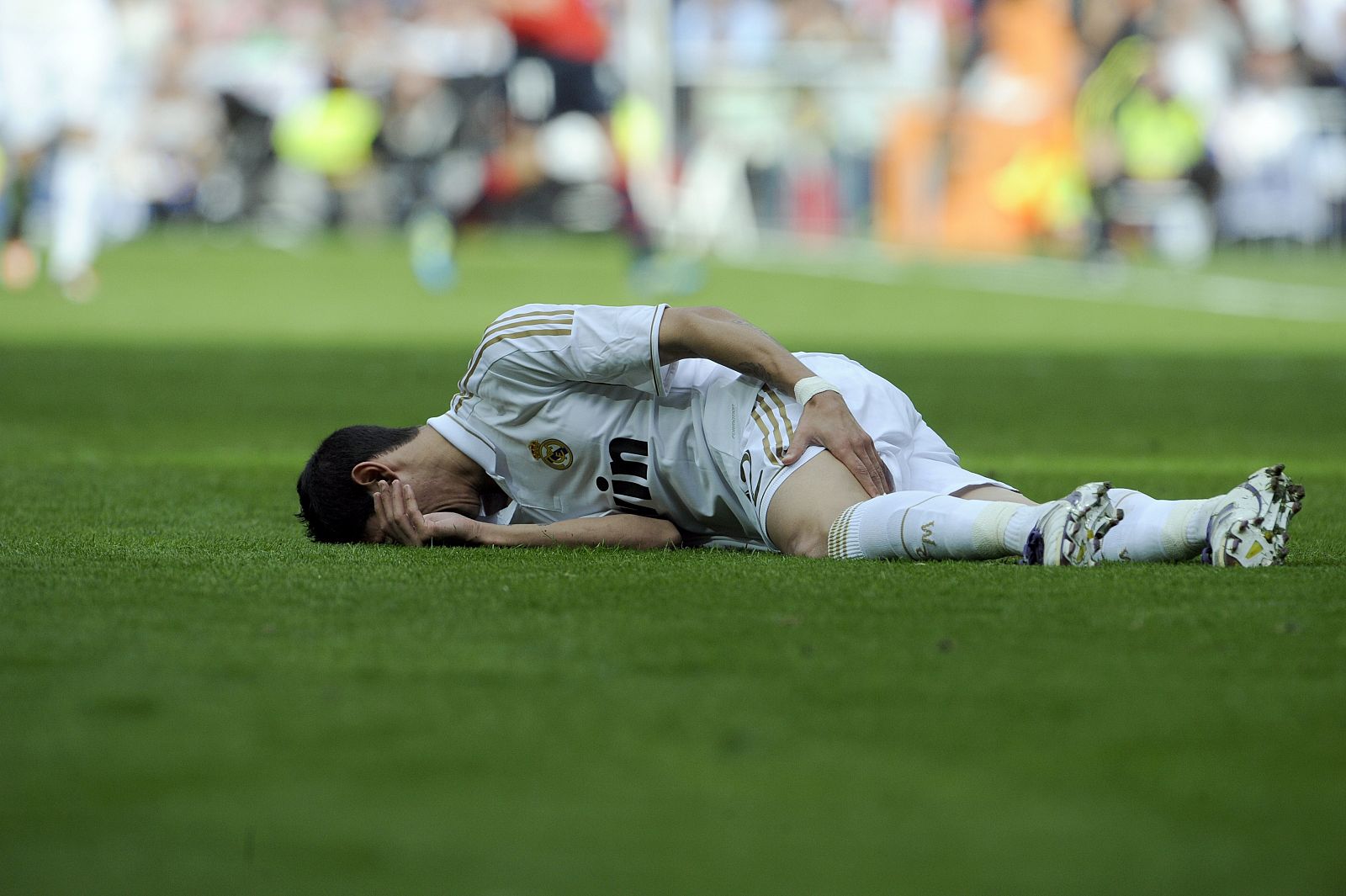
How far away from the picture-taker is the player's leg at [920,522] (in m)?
3.41

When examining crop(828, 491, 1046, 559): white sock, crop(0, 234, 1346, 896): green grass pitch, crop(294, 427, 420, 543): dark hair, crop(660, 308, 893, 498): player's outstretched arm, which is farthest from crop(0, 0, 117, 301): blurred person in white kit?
crop(828, 491, 1046, 559): white sock

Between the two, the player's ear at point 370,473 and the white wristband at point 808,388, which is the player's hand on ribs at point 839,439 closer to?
the white wristband at point 808,388

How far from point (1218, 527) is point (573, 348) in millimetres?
1304

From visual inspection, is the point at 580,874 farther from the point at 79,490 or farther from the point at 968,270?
the point at 968,270

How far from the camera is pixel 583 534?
3924 mm

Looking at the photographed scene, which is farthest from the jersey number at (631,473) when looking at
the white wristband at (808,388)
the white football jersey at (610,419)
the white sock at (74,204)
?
the white sock at (74,204)

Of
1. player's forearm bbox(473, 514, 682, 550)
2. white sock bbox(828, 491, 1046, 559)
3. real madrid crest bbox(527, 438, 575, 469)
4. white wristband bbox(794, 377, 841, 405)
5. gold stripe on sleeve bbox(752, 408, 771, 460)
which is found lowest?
player's forearm bbox(473, 514, 682, 550)

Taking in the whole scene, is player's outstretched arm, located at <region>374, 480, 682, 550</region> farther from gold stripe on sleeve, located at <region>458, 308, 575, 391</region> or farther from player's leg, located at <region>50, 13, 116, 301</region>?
player's leg, located at <region>50, 13, 116, 301</region>

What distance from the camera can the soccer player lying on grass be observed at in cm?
371

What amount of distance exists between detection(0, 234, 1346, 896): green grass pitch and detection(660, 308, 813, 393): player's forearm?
1.28ft

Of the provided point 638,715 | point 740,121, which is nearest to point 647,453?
point 638,715

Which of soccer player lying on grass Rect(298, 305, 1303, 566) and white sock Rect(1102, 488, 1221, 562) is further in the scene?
soccer player lying on grass Rect(298, 305, 1303, 566)

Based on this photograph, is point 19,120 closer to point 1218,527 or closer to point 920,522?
point 920,522

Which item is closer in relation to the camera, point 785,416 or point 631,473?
point 785,416
